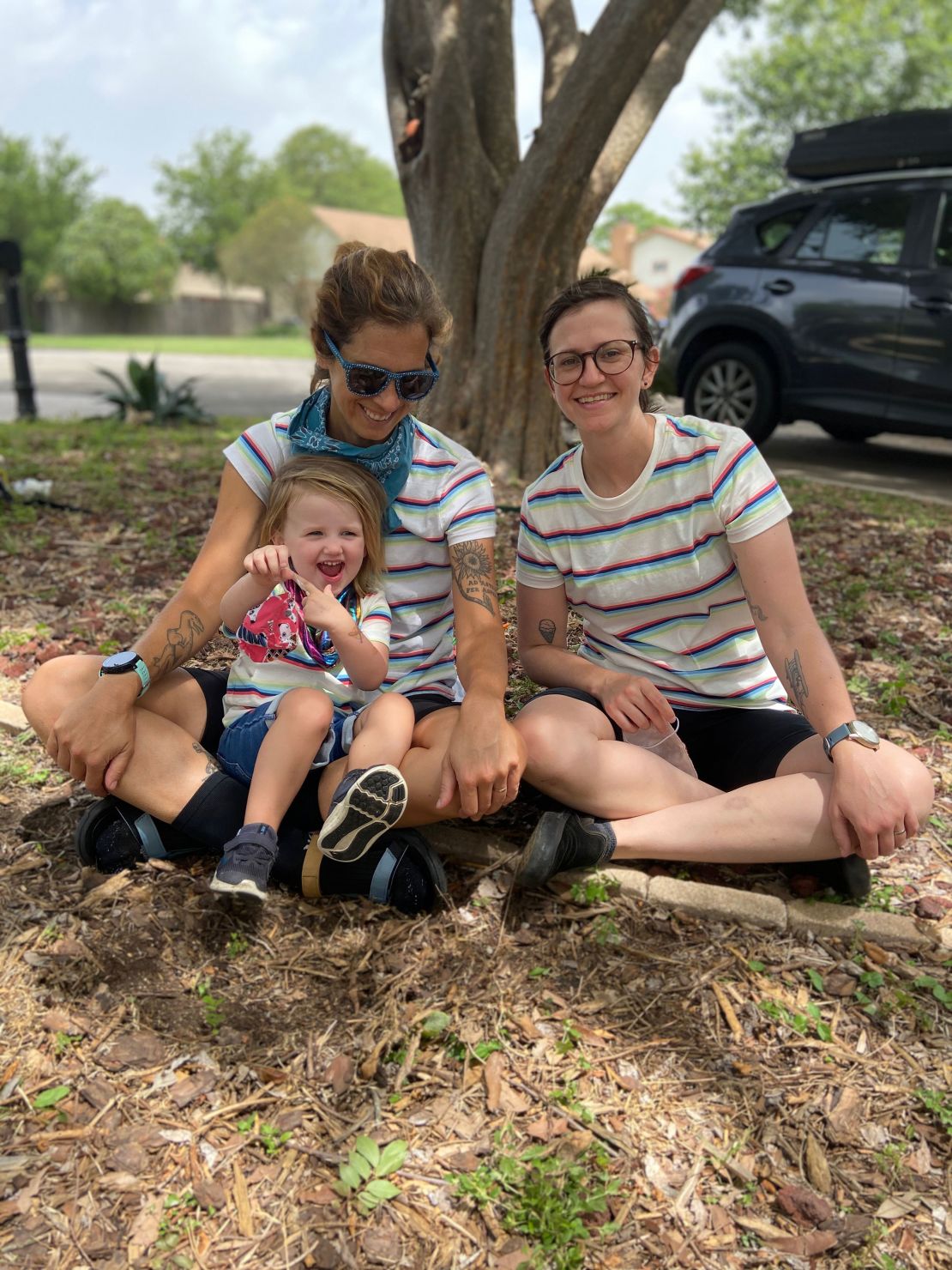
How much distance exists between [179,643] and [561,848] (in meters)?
1.08

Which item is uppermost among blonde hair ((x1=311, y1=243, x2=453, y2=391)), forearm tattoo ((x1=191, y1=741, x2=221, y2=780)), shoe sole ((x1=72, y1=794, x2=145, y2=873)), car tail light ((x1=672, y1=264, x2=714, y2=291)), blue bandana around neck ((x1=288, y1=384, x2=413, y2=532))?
car tail light ((x1=672, y1=264, x2=714, y2=291))

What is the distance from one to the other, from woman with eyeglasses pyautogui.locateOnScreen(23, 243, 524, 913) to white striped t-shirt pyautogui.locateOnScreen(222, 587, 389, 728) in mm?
113

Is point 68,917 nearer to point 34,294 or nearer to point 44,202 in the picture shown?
point 34,294

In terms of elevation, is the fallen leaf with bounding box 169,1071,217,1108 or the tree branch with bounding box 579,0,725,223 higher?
the tree branch with bounding box 579,0,725,223

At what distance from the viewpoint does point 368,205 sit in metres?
93.8

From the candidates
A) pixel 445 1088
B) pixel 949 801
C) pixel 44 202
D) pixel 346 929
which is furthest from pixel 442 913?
pixel 44 202

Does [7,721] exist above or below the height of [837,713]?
below

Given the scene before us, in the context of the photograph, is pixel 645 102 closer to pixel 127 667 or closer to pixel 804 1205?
pixel 127 667

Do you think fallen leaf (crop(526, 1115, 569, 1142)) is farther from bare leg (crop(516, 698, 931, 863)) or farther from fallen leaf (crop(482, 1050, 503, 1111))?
bare leg (crop(516, 698, 931, 863))

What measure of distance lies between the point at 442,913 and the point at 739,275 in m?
6.78

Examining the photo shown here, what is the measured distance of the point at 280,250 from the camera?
6262 centimetres

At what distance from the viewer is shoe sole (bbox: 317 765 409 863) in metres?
2.18

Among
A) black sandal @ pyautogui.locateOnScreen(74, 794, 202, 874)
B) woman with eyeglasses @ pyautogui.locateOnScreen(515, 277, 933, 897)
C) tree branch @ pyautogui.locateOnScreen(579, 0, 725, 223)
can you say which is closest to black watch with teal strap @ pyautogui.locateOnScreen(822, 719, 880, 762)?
woman with eyeglasses @ pyautogui.locateOnScreen(515, 277, 933, 897)

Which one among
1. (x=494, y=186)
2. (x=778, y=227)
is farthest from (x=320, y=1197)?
(x=778, y=227)
